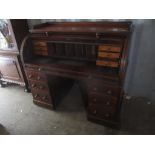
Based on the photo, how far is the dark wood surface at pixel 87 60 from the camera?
4.45 feet

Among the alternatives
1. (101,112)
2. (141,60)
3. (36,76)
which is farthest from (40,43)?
(141,60)

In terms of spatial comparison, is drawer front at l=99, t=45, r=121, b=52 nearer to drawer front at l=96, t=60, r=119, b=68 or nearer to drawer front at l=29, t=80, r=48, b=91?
drawer front at l=96, t=60, r=119, b=68

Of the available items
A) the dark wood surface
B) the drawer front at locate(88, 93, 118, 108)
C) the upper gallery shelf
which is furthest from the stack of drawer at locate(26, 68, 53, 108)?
the drawer front at locate(88, 93, 118, 108)

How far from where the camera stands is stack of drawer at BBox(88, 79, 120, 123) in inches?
55.6

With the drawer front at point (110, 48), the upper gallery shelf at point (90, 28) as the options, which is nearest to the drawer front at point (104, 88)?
the drawer front at point (110, 48)

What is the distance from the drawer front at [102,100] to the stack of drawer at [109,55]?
1.14 ft

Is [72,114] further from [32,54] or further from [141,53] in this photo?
[141,53]

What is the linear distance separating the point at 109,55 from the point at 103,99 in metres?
0.49

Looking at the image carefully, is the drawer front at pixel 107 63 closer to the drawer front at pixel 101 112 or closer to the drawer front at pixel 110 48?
the drawer front at pixel 110 48

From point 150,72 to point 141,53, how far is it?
11.8 inches

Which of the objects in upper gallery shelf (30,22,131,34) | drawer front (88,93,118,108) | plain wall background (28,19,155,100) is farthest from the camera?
plain wall background (28,19,155,100)

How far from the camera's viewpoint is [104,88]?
144 centimetres

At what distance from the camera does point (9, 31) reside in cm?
202
